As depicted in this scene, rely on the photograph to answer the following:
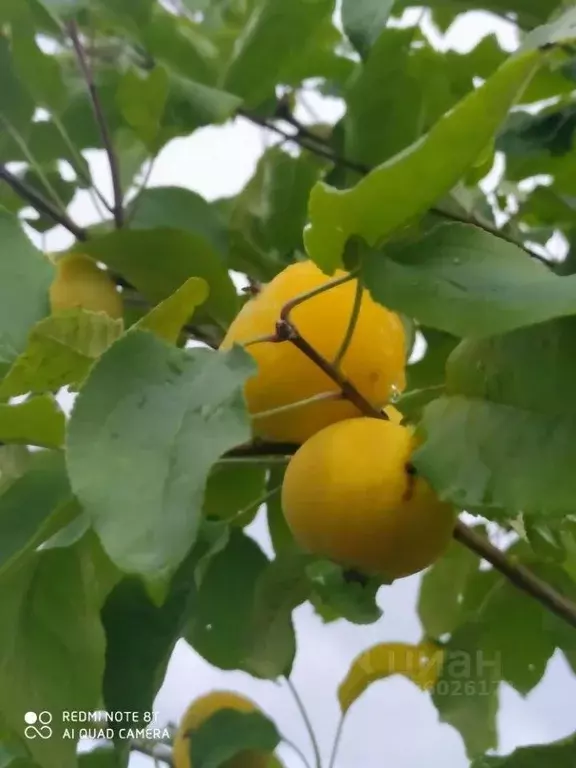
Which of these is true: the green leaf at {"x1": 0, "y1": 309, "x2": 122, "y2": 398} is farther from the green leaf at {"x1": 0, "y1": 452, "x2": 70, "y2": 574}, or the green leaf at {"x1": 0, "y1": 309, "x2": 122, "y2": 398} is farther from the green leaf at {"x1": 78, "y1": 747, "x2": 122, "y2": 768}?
the green leaf at {"x1": 78, "y1": 747, "x2": 122, "y2": 768}

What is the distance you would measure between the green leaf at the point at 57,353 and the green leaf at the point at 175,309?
0.06 feet

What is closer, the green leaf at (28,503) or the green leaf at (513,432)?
the green leaf at (513,432)

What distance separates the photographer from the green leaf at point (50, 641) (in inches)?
14.9

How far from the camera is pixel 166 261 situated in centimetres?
44

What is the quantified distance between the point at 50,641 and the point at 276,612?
0.12 m

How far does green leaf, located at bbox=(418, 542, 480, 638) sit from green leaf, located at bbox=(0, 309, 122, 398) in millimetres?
437

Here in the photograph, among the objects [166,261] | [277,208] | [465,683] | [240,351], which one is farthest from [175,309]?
[465,683]

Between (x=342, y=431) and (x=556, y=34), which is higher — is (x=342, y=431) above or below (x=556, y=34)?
below

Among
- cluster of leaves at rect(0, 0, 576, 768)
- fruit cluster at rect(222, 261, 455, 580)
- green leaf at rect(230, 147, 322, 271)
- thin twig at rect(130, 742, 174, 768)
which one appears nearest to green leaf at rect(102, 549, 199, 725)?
cluster of leaves at rect(0, 0, 576, 768)

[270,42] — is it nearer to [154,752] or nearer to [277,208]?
[277,208]

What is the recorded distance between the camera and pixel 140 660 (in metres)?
0.40

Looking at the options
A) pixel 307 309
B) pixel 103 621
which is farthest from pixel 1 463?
pixel 307 309

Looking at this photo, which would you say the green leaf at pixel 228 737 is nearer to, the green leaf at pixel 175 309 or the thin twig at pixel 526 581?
the thin twig at pixel 526 581

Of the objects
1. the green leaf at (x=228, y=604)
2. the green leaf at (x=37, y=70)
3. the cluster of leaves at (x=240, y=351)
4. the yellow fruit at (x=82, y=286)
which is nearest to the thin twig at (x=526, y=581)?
the cluster of leaves at (x=240, y=351)
